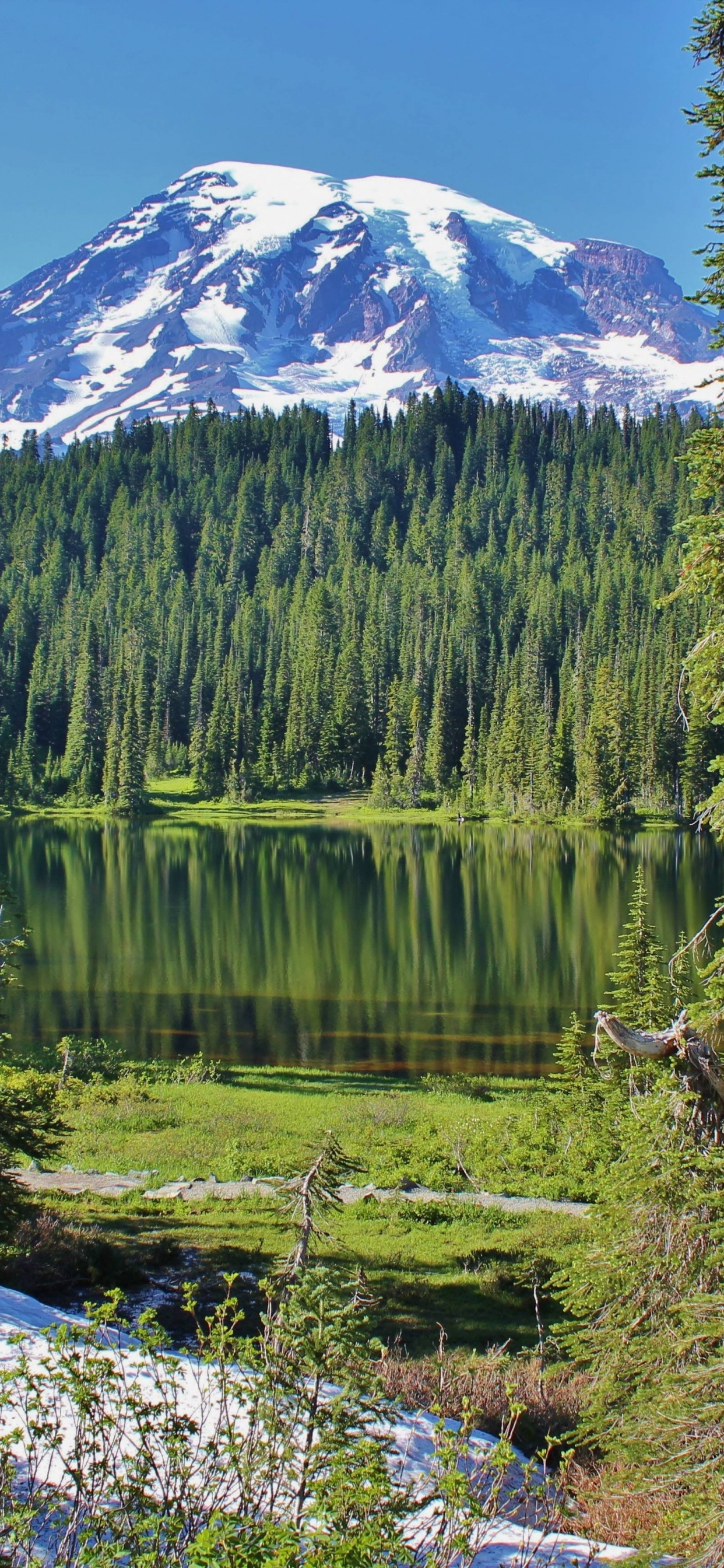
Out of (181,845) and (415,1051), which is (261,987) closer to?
(415,1051)

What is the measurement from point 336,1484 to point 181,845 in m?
83.7

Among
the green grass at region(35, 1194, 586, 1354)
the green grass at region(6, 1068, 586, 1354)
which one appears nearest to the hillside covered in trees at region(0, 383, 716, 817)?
the green grass at region(6, 1068, 586, 1354)

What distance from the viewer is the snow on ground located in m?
6.13

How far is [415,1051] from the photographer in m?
32.8

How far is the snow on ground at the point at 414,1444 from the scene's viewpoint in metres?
6.13

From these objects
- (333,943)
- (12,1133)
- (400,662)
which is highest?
(400,662)

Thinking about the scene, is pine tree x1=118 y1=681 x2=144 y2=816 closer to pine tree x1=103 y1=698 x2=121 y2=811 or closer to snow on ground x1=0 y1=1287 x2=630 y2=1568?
pine tree x1=103 y1=698 x2=121 y2=811

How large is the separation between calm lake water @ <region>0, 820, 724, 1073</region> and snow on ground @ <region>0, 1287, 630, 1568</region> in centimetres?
504

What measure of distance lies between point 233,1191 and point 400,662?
131 meters

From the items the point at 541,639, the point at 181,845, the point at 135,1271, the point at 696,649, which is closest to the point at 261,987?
the point at 135,1271

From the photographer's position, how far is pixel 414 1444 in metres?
7.99

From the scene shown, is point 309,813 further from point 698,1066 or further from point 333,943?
point 698,1066

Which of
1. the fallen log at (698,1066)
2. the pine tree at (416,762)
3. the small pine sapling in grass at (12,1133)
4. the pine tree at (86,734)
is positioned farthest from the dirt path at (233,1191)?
the pine tree at (86,734)

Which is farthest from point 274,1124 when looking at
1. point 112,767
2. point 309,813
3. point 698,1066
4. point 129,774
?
point 112,767
